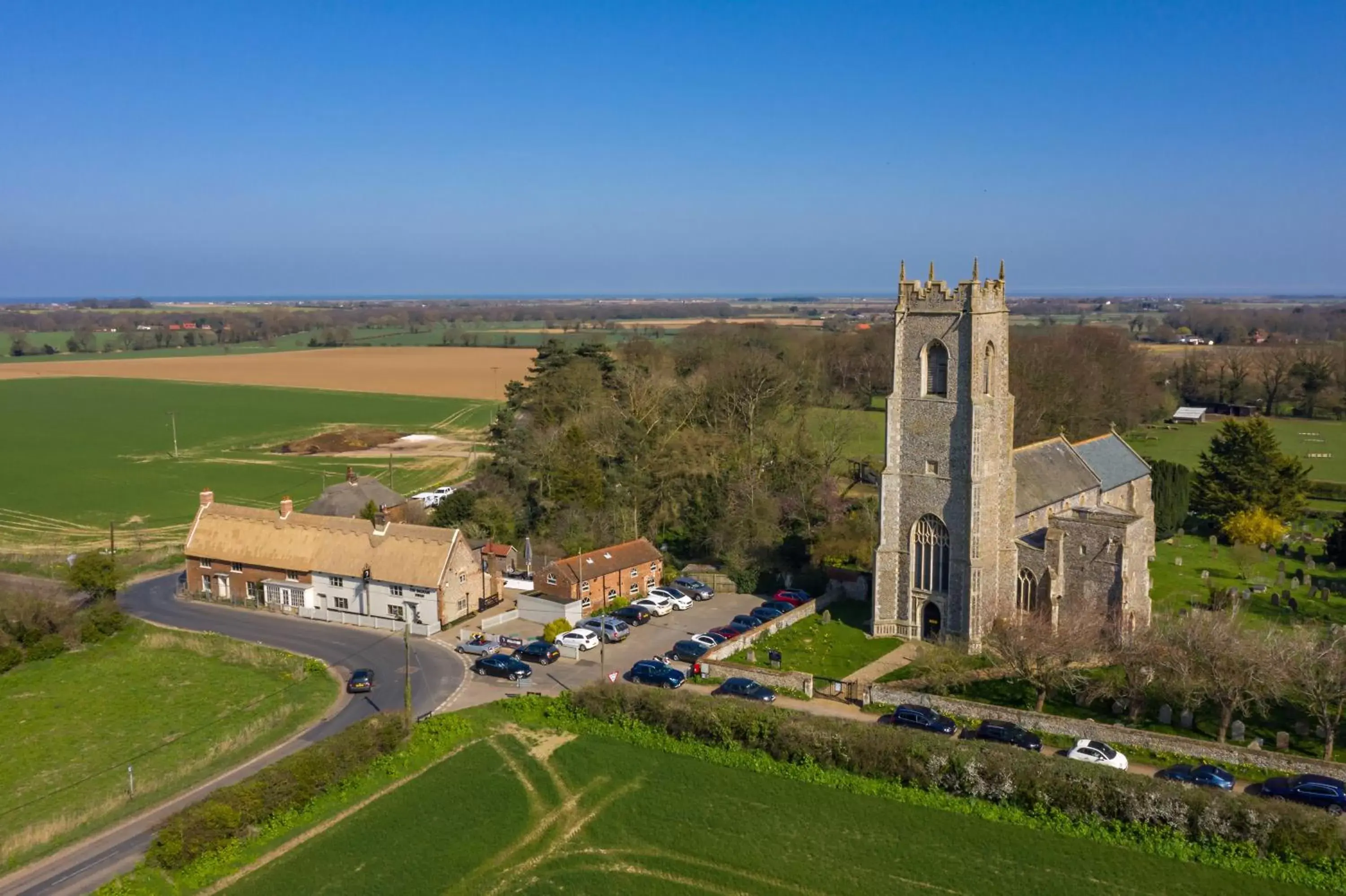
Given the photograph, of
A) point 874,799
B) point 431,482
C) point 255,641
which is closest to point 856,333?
point 431,482

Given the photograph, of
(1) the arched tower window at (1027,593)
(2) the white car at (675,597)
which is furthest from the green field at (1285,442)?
(2) the white car at (675,597)

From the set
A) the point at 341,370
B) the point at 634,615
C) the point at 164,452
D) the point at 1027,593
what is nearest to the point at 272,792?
the point at 634,615

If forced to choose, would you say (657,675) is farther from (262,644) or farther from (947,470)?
(262,644)

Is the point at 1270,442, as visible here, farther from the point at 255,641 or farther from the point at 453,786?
the point at 255,641

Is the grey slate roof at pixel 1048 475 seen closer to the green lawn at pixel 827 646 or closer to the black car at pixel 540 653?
the green lawn at pixel 827 646

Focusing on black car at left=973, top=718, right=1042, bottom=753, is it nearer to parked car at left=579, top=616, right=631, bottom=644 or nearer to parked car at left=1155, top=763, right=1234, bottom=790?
parked car at left=1155, top=763, right=1234, bottom=790

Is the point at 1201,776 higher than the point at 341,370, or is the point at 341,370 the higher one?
the point at 341,370
